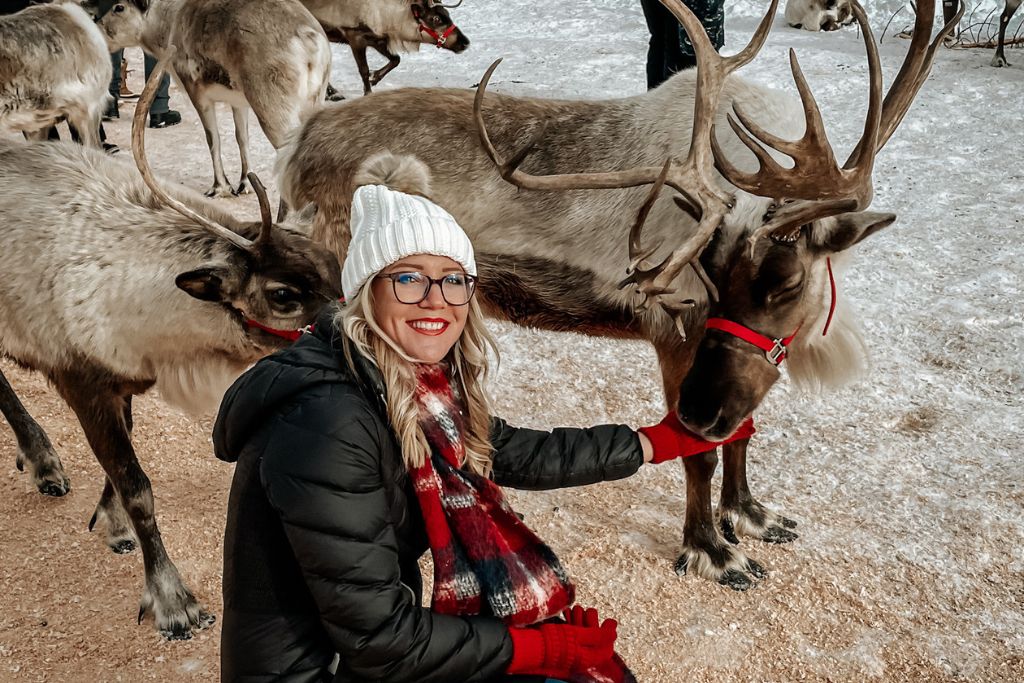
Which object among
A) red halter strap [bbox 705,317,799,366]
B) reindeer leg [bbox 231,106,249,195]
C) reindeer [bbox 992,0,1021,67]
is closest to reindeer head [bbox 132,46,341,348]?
red halter strap [bbox 705,317,799,366]

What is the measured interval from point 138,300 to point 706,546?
1998 millimetres

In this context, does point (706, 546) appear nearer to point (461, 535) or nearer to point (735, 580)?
point (735, 580)

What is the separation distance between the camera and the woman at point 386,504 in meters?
1.56

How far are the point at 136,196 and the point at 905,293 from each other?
3824 millimetres

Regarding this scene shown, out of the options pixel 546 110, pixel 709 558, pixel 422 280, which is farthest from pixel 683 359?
pixel 422 280

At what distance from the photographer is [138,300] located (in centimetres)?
279

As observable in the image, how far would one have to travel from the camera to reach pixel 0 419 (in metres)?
4.01

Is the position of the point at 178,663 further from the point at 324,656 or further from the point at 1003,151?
the point at 1003,151

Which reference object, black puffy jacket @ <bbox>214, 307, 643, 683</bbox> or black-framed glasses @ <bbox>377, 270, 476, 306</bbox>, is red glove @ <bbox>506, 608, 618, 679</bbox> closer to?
black puffy jacket @ <bbox>214, 307, 643, 683</bbox>

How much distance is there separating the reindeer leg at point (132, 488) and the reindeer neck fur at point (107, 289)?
0.27 feet

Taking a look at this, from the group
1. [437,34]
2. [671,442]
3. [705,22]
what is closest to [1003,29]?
[705,22]

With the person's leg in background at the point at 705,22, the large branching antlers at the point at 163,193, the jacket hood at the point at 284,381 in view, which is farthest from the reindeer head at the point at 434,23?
the jacket hood at the point at 284,381

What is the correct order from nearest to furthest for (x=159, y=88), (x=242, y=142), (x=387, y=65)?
(x=242, y=142) < (x=387, y=65) < (x=159, y=88)

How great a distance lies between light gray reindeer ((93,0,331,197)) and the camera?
19.1ft
